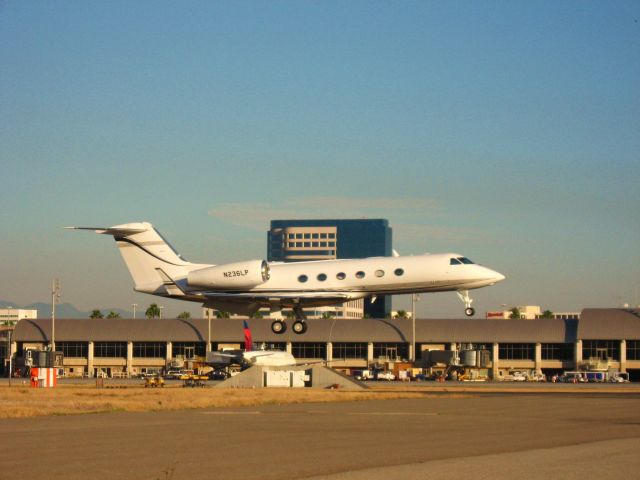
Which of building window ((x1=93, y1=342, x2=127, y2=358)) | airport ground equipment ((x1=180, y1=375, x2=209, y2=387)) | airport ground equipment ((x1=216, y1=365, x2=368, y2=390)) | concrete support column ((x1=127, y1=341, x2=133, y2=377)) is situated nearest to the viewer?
airport ground equipment ((x1=216, y1=365, x2=368, y2=390))

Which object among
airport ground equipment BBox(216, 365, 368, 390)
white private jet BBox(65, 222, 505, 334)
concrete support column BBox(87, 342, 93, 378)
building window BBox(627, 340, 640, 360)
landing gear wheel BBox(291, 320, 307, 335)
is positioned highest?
white private jet BBox(65, 222, 505, 334)

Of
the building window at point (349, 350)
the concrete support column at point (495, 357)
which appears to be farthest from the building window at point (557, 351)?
the building window at point (349, 350)

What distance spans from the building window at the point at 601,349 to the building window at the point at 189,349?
48.5 m

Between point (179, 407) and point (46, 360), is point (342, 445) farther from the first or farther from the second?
point (46, 360)

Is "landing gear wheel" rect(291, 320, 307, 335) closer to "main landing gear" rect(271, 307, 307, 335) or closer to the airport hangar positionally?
"main landing gear" rect(271, 307, 307, 335)

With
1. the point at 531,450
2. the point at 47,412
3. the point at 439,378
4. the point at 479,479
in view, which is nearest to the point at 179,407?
the point at 47,412

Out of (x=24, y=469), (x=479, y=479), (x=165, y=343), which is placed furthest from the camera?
(x=165, y=343)

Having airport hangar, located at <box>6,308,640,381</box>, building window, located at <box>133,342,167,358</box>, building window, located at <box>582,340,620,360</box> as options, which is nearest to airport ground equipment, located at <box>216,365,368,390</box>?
airport hangar, located at <box>6,308,640,381</box>

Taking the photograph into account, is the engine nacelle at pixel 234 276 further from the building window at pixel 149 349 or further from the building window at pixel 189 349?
the building window at pixel 149 349

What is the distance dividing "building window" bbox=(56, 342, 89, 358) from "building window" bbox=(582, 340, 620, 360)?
64.8 m

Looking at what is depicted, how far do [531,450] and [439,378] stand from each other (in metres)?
78.7

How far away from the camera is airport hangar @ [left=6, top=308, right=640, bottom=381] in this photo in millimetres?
123438

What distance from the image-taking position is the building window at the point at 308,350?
428 ft

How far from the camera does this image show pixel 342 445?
27.3 meters
